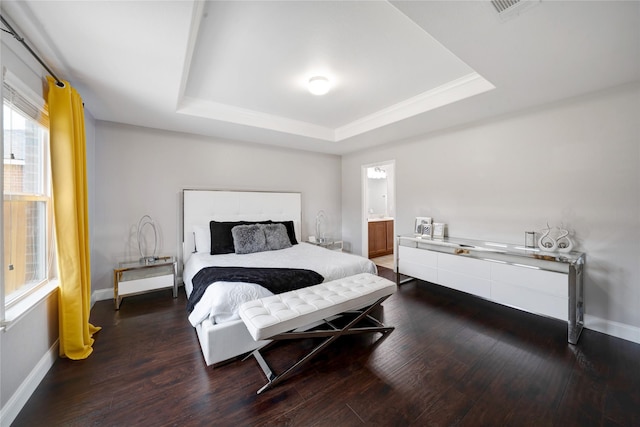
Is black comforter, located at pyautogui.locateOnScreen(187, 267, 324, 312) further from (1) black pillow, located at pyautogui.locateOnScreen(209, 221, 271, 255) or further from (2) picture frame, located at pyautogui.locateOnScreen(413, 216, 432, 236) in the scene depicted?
(2) picture frame, located at pyautogui.locateOnScreen(413, 216, 432, 236)

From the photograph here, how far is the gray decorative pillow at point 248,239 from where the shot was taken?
3.33 metres

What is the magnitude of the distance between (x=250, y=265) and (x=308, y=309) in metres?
1.14

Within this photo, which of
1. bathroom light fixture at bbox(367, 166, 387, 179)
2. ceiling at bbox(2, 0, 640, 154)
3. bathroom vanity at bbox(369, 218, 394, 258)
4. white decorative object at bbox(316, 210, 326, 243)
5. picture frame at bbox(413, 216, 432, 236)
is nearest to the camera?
ceiling at bbox(2, 0, 640, 154)

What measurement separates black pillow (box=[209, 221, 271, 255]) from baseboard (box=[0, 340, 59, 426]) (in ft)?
5.37

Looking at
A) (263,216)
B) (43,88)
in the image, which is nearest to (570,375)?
(263,216)

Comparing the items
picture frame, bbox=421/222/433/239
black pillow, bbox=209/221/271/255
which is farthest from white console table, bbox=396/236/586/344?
black pillow, bbox=209/221/271/255

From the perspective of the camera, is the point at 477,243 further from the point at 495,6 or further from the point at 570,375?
the point at 495,6

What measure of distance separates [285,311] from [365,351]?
0.83 metres

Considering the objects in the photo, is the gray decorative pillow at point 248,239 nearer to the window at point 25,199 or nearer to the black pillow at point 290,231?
the black pillow at point 290,231

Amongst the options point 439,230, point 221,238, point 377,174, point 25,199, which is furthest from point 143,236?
point 377,174

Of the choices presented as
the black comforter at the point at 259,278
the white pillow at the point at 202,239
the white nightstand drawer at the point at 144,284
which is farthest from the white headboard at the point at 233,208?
the black comforter at the point at 259,278

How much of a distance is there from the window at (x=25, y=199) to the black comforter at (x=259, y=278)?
1.12 metres

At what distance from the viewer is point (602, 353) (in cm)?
208

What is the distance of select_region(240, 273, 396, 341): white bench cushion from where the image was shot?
1.69m
